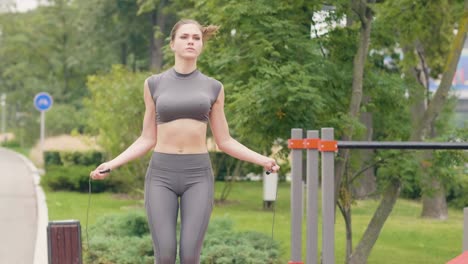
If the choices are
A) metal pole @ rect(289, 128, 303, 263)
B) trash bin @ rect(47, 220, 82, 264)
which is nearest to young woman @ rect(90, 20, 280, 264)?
trash bin @ rect(47, 220, 82, 264)

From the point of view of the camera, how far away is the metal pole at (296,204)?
375 inches

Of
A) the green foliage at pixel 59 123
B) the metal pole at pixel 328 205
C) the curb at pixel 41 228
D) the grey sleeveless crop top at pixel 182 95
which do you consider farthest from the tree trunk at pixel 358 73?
the green foliage at pixel 59 123

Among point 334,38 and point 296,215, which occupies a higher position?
point 334,38

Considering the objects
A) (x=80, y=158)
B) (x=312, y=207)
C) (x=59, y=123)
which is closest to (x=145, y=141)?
(x=312, y=207)

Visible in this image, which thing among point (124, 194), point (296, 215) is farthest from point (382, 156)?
point (124, 194)

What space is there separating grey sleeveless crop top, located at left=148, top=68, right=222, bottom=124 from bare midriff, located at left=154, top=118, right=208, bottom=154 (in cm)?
3

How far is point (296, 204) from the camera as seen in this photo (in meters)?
9.81

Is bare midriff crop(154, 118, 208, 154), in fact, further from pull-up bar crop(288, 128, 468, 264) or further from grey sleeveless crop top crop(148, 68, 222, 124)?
pull-up bar crop(288, 128, 468, 264)

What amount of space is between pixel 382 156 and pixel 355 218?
2.67 feet

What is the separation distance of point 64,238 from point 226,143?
1525 mm

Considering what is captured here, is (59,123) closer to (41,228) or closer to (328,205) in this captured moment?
(41,228)

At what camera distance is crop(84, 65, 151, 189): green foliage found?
24.0 m

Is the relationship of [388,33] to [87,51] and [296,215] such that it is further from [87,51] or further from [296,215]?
[87,51]

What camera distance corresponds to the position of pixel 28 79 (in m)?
74.6
